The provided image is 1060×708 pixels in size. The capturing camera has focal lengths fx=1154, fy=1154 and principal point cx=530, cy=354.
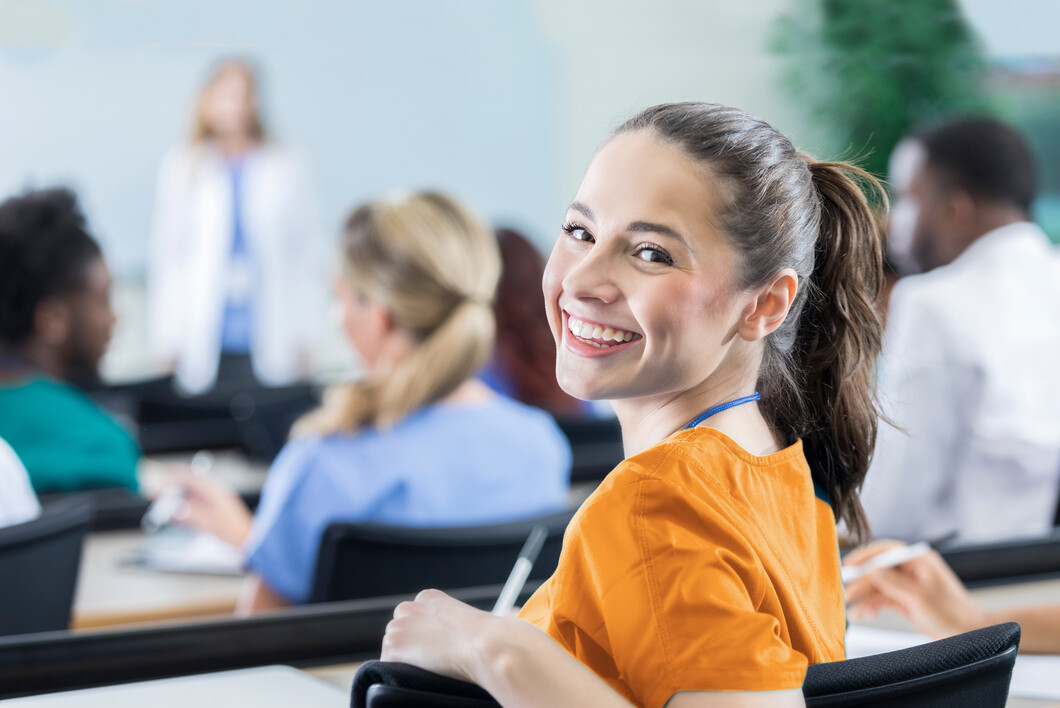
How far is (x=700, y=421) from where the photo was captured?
0.86m

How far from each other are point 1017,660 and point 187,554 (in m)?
1.37

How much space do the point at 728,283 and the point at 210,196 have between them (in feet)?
15.9

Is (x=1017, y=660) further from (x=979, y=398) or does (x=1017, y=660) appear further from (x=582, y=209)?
(x=979, y=398)

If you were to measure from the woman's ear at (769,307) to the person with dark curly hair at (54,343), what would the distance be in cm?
168

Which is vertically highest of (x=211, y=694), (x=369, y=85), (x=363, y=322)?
(x=369, y=85)

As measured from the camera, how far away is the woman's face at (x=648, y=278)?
0.82 metres

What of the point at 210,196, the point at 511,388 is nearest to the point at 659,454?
the point at 511,388

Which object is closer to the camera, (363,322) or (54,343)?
(363,322)

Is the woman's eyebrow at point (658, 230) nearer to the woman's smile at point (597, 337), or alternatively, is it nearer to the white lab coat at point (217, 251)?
the woman's smile at point (597, 337)

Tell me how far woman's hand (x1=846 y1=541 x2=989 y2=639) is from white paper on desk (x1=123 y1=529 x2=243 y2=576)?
3.59 feet

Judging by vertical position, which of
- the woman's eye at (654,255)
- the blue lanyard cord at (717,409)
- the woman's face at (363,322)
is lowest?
the woman's face at (363,322)

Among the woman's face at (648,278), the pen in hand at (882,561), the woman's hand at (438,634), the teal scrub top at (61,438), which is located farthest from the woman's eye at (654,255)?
the teal scrub top at (61,438)

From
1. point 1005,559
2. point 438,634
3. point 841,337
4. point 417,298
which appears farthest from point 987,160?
point 438,634

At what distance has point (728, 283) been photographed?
84cm
